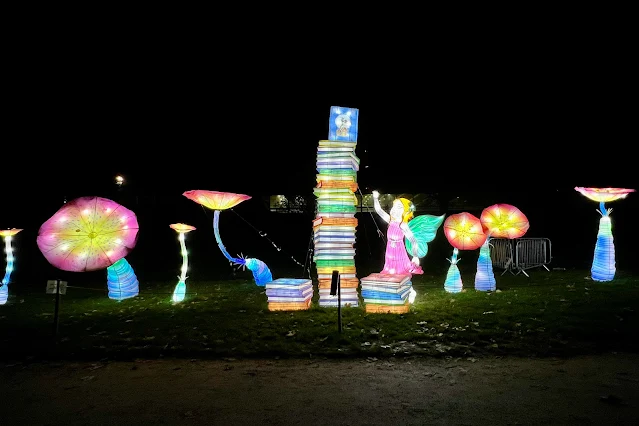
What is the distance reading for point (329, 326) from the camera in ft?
28.0

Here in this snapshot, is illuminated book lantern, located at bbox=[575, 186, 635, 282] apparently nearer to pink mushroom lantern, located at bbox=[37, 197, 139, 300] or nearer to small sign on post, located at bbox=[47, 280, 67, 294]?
pink mushroom lantern, located at bbox=[37, 197, 139, 300]

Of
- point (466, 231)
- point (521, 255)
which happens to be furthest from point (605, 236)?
point (466, 231)

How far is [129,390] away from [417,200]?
40.8m

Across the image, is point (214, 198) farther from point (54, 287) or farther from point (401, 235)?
point (401, 235)

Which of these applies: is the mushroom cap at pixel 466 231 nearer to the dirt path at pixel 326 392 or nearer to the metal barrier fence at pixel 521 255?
the metal barrier fence at pixel 521 255

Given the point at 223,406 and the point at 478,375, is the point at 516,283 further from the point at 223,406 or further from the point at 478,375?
the point at 223,406

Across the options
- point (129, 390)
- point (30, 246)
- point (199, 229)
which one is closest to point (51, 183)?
point (30, 246)

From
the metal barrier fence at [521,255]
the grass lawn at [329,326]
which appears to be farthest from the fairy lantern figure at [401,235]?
the metal barrier fence at [521,255]

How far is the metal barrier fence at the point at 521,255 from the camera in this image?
16516 millimetres

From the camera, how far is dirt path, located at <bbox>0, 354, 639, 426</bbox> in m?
4.73

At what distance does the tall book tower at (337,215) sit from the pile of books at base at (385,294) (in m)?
0.73

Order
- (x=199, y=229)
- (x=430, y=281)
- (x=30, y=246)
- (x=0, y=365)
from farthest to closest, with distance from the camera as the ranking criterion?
1. (x=199, y=229)
2. (x=30, y=246)
3. (x=430, y=281)
4. (x=0, y=365)

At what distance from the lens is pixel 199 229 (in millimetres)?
27500

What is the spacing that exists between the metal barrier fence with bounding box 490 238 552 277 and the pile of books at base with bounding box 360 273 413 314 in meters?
8.57
